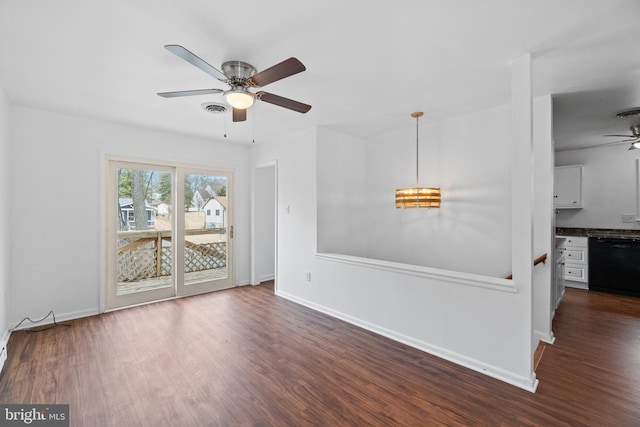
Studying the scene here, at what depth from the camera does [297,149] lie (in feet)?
14.6

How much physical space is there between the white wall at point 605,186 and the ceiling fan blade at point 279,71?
6.15 metres

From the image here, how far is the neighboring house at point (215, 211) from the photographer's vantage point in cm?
495

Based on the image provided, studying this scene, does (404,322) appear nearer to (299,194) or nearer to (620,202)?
(299,194)

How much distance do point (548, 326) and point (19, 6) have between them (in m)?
4.95

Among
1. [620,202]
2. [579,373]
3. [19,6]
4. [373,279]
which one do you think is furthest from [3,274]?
[620,202]

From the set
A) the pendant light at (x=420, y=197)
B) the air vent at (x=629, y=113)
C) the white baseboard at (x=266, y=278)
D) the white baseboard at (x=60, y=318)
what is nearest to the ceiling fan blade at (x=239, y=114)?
the pendant light at (x=420, y=197)

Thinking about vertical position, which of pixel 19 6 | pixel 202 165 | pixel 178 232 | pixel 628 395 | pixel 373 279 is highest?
pixel 19 6

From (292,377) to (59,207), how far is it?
3.51m

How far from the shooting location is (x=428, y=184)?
4094mm

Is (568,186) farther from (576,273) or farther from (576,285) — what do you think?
(576,285)

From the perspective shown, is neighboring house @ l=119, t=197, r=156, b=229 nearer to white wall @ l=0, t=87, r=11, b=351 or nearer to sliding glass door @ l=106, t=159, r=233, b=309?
sliding glass door @ l=106, t=159, r=233, b=309

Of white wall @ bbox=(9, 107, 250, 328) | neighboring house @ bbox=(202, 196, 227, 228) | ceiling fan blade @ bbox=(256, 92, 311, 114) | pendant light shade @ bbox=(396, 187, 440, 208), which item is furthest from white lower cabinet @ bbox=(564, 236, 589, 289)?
white wall @ bbox=(9, 107, 250, 328)

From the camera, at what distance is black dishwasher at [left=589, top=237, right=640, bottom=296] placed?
461 centimetres

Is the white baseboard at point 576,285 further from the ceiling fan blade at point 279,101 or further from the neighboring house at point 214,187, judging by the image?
the neighboring house at point 214,187
